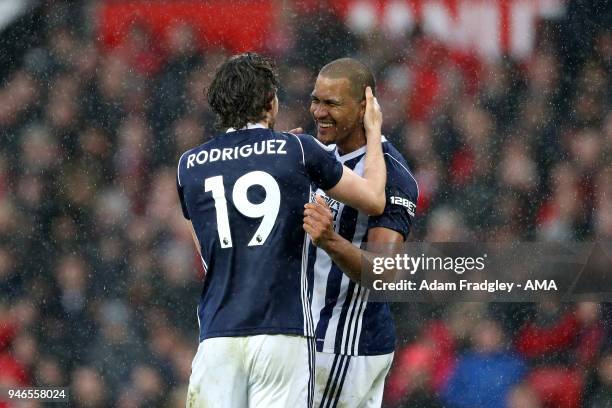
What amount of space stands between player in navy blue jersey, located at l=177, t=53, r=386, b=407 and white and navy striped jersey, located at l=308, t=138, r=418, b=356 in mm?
520

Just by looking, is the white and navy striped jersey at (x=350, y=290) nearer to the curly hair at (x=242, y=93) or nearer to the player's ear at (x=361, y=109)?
the player's ear at (x=361, y=109)

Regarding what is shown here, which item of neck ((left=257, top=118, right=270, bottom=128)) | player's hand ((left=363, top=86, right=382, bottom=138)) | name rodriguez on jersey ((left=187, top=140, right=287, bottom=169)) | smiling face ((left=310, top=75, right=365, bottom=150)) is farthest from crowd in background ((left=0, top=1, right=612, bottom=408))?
name rodriguez on jersey ((left=187, top=140, right=287, bottom=169))

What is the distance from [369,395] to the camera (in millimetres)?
4285

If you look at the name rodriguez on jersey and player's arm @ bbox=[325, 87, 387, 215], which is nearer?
the name rodriguez on jersey

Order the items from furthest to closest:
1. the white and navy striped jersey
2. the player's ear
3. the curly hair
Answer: the player's ear < the white and navy striped jersey < the curly hair

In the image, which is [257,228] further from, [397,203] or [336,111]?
[336,111]

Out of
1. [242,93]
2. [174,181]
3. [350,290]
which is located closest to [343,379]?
[350,290]

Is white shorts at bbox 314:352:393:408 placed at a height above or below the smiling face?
below

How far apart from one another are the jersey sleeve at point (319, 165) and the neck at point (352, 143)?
2.03 ft

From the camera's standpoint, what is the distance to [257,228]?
139 inches

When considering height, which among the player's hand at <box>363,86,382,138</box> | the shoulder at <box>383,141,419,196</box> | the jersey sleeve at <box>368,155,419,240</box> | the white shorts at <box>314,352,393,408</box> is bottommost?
the white shorts at <box>314,352,393,408</box>

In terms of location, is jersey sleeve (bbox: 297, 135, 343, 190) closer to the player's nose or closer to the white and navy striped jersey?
the white and navy striped jersey

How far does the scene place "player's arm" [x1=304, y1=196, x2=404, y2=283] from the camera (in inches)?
141

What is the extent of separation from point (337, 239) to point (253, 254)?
0.37 m
